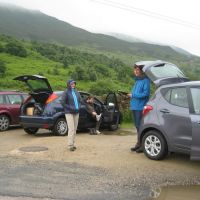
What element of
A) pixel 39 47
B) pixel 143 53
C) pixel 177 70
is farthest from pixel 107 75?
pixel 177 70

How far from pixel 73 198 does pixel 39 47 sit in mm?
89689

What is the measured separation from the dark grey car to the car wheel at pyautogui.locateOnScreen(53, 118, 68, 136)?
16.3ft

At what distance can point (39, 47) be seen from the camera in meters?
95.2

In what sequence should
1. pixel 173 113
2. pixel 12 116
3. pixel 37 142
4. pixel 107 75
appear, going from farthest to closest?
pixel 107 75
pixel 12 116
pixel 37 142
pixel 173 113

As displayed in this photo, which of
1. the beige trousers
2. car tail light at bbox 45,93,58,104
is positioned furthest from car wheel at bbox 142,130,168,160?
car tail light at bbox 45,93,58,104

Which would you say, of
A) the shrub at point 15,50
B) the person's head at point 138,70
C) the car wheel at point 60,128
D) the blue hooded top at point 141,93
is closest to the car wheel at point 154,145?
the blue hooded top at point 141,93

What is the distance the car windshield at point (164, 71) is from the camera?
10.1m

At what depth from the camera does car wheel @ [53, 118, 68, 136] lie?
48.2ft

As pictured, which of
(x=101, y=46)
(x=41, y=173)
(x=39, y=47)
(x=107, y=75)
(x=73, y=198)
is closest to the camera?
(x=73, y=198)

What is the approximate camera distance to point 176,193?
7535 millimetres

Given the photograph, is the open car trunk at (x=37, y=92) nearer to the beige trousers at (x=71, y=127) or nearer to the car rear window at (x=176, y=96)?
the beige trousers at (x=71, y=127)

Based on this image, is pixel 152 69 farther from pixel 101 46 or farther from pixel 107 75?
pixel 101 46

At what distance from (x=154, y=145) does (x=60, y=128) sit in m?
5.50

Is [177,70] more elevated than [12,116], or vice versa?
[177,70]
